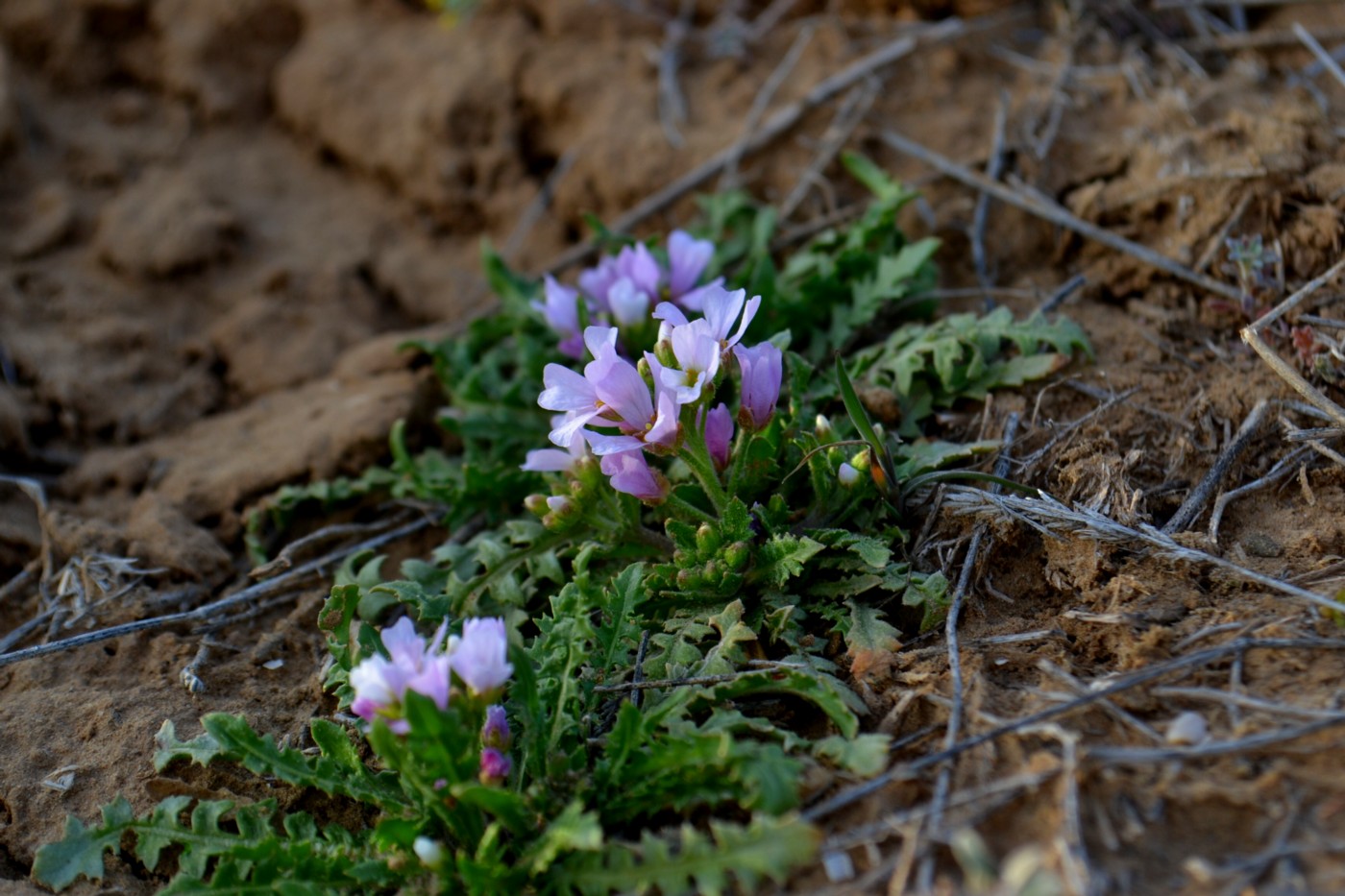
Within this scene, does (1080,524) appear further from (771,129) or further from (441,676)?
(771,129)

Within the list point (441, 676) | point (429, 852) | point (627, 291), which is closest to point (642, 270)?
point (627, 291)

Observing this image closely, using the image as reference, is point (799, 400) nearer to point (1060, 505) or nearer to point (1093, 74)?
point (1060, 505)

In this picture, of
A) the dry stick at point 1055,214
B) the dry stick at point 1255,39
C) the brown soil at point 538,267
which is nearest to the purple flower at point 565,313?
the brown soil at point 538,267

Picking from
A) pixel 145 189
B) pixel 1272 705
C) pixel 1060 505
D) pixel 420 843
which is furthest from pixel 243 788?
pixel 145 189

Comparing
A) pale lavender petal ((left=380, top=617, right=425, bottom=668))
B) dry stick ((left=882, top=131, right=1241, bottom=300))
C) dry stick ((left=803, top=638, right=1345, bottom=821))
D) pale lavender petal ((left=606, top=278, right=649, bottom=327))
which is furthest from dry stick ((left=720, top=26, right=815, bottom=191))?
dry stick ((left=803, top=638, right=1345, bottom=821))

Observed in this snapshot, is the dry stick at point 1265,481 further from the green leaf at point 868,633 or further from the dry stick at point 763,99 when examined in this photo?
the dry stick at point 763,99
